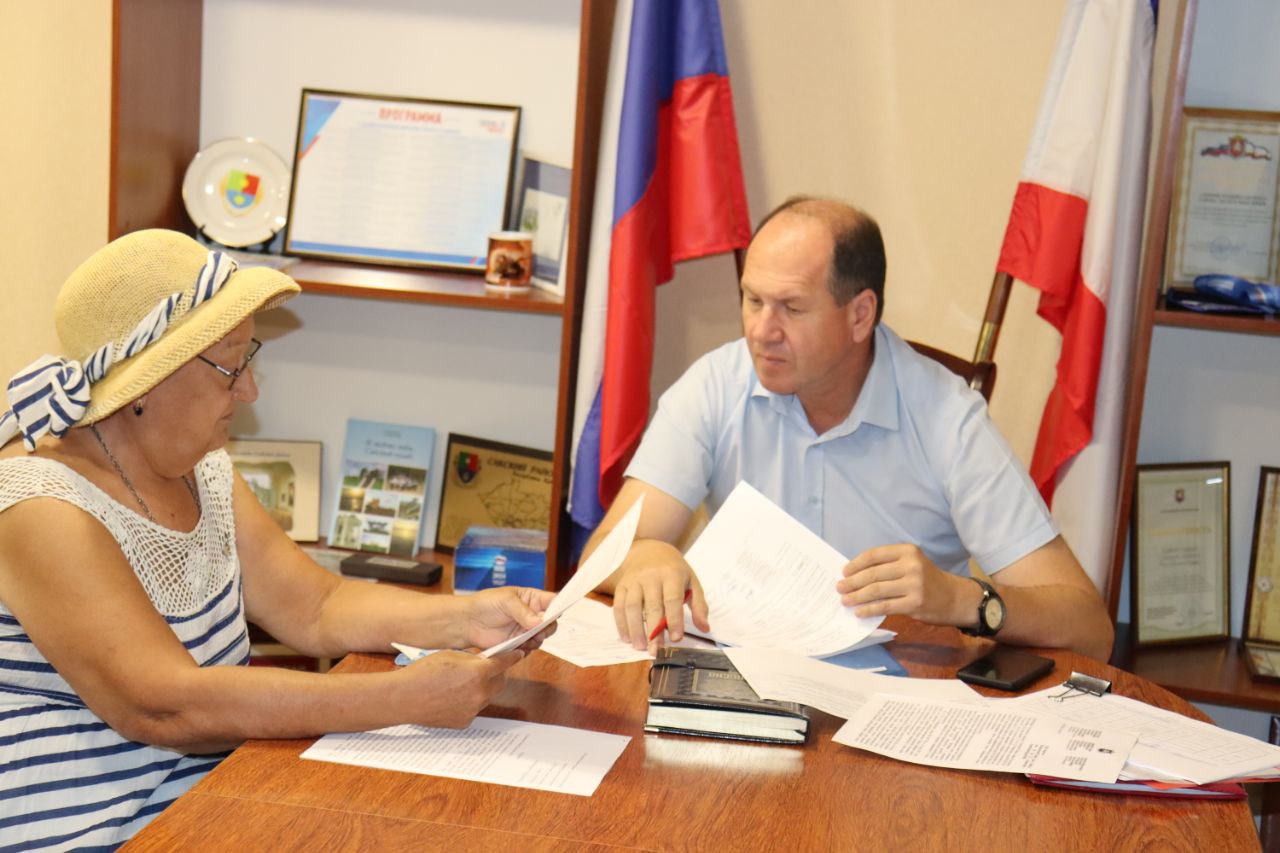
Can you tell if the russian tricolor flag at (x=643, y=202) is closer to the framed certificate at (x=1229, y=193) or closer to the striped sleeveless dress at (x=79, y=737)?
the framed certificate at (x=1229, y=193)

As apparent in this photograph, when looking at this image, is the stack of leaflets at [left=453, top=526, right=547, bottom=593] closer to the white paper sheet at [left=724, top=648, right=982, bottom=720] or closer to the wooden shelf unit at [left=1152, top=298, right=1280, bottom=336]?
the white paper sheet at [left=724, top=648, right=982, bottom=720]

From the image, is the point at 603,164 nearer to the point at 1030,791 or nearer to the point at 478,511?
the point at 478,511

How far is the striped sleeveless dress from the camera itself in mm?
1483

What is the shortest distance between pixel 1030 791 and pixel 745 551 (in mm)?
519

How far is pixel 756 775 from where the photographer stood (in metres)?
1.37

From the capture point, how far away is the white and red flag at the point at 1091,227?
8.71 feet

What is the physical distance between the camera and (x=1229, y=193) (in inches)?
109

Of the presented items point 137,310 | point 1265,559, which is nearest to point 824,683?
point 137,310

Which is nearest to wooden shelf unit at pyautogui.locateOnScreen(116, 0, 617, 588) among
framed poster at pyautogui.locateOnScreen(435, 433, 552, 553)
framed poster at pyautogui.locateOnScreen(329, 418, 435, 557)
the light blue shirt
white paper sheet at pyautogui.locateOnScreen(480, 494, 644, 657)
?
framed poster at pyautogui.locateOnScreen(435, 433, 552, 553)

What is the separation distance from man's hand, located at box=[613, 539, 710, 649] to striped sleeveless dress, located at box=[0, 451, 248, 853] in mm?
526

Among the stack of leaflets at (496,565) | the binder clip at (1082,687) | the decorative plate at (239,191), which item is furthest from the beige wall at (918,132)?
the binder clip at (1082,687)

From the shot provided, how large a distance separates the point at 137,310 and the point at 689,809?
87 centimetres

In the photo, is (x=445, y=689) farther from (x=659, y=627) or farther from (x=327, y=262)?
(x=327, y=262)

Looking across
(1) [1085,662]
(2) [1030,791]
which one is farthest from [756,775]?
(1) [1085,662]
